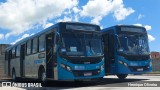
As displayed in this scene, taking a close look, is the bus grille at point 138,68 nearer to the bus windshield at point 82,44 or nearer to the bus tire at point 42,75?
the bus windshield at point 82,44

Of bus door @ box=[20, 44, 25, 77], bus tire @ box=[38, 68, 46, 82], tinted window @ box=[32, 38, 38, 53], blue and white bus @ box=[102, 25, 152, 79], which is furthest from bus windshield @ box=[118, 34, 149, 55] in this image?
bus door @ box=[20, 44, 25, 77]

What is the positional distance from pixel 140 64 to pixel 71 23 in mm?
4958

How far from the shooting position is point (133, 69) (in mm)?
18734

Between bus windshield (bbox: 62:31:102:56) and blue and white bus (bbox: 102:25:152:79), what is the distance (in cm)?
208

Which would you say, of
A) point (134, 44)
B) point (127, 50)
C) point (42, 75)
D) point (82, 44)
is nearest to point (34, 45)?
point (42, 75)

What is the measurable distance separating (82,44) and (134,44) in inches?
154

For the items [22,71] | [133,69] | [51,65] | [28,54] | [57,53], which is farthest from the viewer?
[22,71]

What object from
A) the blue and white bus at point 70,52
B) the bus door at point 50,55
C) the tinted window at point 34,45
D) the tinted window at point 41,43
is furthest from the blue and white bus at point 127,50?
the tinted window at point 34,45

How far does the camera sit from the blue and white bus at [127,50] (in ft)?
61.2

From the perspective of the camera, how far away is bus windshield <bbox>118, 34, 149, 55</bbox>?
736 inches

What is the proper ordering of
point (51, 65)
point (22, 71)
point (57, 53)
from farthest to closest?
point (22, 71), point (51, 65), point (57, 53)

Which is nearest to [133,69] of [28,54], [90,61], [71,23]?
[90,61]

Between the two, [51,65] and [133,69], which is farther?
[133,69]

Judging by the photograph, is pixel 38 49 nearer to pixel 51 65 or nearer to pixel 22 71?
pixel 51 65
